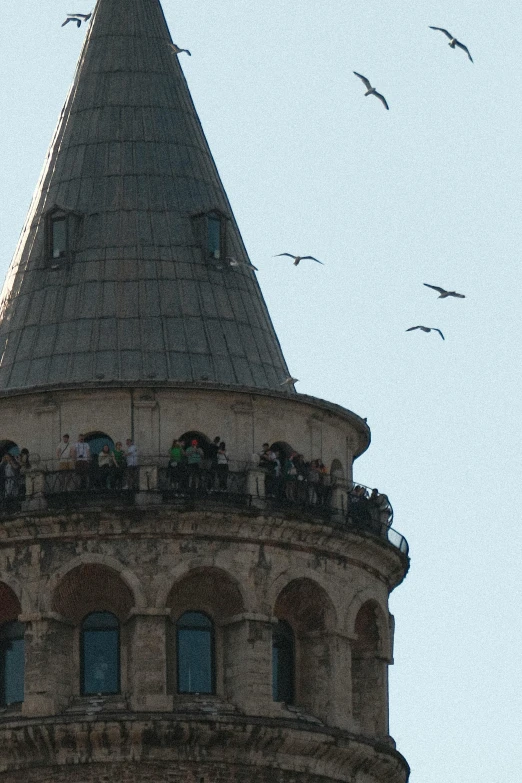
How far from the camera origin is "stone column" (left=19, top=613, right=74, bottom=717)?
8306 cm

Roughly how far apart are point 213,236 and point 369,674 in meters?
11.4

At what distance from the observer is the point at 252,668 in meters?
83.6

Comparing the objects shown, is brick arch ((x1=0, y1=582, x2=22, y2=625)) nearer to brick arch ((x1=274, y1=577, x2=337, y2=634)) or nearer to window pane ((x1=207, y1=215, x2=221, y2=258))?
brick arch ((x1=274, y1=577, x2=337, y2=634))

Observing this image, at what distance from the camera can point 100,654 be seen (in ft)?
276

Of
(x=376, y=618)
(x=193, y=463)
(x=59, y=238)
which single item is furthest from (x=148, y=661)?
(x=59, y=238)

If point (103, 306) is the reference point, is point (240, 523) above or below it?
below

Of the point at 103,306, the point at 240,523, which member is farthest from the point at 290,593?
the point at 103,306

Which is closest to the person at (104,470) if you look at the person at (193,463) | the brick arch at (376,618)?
the person at (193,463)

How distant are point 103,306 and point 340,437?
21.4ft

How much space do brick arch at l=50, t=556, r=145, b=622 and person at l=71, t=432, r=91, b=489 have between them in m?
1.84

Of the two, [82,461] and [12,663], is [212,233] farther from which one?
[12,663]

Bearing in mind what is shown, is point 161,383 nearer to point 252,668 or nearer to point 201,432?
point 201,432

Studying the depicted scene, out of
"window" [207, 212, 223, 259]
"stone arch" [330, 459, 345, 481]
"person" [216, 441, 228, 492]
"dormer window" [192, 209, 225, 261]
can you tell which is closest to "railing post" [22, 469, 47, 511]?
"person" [216, 441, 228, 492]

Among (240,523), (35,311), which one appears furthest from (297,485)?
(35,311)
